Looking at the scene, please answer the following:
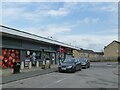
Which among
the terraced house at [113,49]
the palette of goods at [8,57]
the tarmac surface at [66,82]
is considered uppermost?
the terraced house at [113,49]

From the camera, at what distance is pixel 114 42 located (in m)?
106

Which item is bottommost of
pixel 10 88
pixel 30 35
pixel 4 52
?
pixel 10 88

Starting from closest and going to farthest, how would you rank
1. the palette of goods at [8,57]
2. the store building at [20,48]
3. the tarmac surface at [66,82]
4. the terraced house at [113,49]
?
the tarmac surface at [66,82] < the store building at [20,48] < the palette of goods at [8,57] < the terraced house at [113,49]

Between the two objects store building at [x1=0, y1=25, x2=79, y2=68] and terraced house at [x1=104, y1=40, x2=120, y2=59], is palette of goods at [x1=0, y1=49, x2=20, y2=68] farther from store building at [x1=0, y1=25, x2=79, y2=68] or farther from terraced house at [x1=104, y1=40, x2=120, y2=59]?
terraced house at [x1=104, y1=40, x2=120, y2=59]

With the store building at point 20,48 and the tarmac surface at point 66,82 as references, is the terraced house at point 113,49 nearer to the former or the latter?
the store building at point 20,48

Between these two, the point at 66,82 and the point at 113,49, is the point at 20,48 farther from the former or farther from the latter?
the point at 113,49

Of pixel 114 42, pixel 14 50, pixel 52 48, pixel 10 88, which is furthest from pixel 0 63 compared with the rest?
pixel 114 42

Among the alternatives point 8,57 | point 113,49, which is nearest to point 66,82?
point 8,57

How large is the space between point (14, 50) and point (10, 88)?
52.2 feet

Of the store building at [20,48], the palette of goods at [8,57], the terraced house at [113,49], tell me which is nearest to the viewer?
the store building at [20,48]

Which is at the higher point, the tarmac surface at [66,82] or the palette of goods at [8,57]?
the palette of goods at [8,57]

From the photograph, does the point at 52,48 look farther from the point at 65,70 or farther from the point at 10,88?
the point at 10,88

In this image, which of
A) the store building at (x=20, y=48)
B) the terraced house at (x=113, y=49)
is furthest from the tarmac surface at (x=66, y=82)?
the terraced house at (x=113, y=49)

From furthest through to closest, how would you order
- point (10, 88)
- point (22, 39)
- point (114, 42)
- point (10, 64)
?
point (114, 42), point (22, 39), point (10, 64), point (10, 88)
